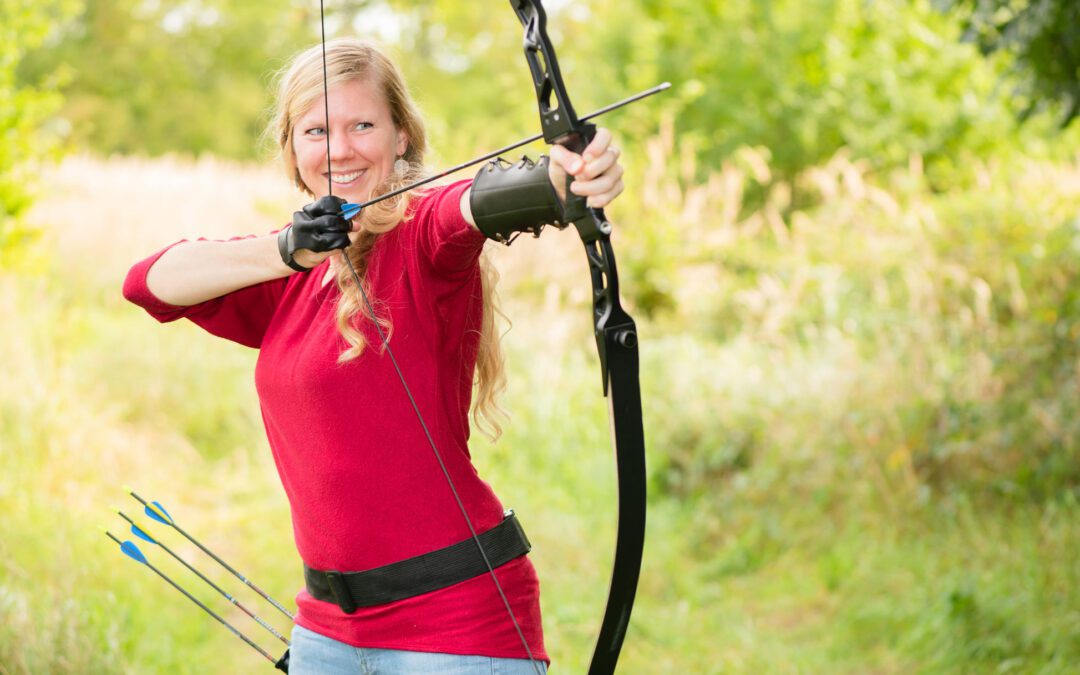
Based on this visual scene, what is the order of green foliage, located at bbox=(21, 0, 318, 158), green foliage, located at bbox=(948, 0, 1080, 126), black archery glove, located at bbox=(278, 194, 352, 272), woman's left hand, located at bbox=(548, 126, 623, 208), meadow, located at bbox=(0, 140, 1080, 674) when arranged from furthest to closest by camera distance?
green foliage, located at bbox=(21, 0, 318, 158)
meadow, located at bbox=(0, 140, 1080, 674)
green foliage, located at bbox=(948, 0, 1080, 126)
black archery glove, located at bbox=(278, 194, 352, 272)
woman's left hand, located at bbox=(548, 126, 623, 208)

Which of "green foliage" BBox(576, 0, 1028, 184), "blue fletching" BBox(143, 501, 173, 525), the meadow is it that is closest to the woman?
"blue fletching" BBox(143, 501, 173, 525)

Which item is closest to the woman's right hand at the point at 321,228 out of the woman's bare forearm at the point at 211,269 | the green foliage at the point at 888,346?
the woman's bare forearm at the point at 211,269

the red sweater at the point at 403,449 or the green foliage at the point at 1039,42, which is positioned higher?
the green foliage at the point at 1039,42

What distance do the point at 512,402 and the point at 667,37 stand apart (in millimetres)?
5686

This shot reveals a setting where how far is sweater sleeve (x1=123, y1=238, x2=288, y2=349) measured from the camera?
1998 mm

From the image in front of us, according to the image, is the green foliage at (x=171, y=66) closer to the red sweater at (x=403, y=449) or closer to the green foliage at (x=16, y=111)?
the green foliage at (x=16, y=111)

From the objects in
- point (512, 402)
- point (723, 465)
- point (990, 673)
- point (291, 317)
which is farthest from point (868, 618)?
point (291, 317)

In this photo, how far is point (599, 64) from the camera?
10.9 meters

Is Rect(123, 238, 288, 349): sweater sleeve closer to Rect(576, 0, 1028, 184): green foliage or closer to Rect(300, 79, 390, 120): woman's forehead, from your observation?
Rect(300, 79, 390, 120): woman's forehead

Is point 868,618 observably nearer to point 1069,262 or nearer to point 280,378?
point 1069,262

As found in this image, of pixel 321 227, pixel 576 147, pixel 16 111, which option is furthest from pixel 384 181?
pixel 16 111

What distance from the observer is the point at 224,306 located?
2.05m

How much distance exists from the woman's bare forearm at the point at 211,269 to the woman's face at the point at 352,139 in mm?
181

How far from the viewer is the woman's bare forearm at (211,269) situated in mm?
1831
